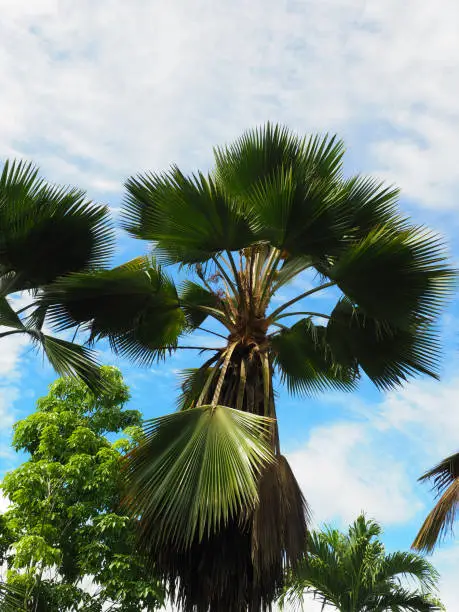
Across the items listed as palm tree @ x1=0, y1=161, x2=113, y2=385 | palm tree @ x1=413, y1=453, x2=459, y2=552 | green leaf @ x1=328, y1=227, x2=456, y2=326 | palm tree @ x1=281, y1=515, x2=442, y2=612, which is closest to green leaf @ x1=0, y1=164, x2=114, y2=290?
palm tree @ x1=0, y1=161, x2=113, y2=385

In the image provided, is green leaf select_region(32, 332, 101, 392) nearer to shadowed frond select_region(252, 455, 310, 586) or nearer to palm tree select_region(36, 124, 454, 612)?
palm tree select_region(36, 124, 454, 612)

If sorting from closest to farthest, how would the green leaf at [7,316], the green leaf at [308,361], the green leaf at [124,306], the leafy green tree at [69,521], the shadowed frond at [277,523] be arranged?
the shadowed frond at [277,523] → the green leaf at [7,316] → the green leaf at [124,306] → the green leaf at [308,361] → the leafy green tree at [69,521]

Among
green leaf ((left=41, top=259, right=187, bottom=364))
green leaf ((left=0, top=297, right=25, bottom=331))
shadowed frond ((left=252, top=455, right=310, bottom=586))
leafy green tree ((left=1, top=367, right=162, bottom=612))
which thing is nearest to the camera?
shadowed frond ((left=252, top=455, right=310, bottom=586))

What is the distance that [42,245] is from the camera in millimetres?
7625

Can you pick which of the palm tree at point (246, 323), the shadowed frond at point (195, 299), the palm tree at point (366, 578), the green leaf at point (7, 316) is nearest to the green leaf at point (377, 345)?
the palm tree at point (246, 323)

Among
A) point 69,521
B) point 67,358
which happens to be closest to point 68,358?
point 67,358

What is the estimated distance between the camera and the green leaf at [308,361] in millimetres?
9227

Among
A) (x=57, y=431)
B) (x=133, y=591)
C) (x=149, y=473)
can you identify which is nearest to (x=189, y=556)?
(x=149, y=473)

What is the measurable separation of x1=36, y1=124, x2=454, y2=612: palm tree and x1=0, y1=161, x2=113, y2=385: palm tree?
10.2 inches

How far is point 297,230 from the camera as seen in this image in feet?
26.1

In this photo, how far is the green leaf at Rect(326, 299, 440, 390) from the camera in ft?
28.0

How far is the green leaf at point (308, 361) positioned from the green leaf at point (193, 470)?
6.65 feet

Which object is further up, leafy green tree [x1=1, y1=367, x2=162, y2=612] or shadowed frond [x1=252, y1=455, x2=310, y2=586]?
leafy green tree [x1=1, y1=367, x2=162, y2=612]

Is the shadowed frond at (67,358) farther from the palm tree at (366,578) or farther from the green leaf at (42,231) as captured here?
the palm tree at (366,578)
